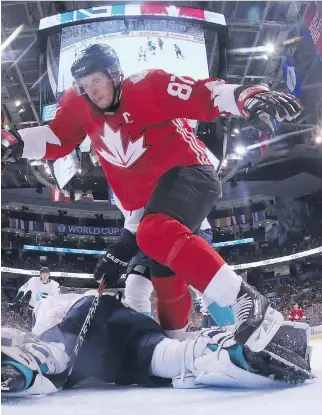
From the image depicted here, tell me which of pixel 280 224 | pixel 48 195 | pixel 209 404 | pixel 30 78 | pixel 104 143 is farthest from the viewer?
→ pixel 48 195

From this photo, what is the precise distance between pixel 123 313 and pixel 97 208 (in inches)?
667

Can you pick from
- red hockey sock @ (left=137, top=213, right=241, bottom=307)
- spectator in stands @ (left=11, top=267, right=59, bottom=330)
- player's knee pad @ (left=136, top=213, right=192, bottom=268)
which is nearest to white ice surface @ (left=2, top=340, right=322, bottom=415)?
red hockey sock @ (left=137, top=213, right=241, bottom=307)

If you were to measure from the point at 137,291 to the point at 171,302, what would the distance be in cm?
18

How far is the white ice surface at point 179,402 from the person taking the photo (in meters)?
0.78

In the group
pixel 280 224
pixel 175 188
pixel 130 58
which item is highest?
pixel 130 58

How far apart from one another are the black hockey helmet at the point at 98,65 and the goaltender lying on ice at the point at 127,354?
26.0 inches

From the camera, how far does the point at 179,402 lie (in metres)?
0.90

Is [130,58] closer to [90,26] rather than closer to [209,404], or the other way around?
[90,26]

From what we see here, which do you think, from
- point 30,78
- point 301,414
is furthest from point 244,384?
point 30,78

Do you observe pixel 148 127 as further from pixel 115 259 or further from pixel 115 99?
pixel 115 259

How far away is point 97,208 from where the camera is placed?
1809cm

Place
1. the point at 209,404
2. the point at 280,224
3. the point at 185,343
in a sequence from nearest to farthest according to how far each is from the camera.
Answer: the point at 209,404, the point at 185,343, the point at 280,224

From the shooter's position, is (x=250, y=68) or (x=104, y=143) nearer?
(x=104, y=143)

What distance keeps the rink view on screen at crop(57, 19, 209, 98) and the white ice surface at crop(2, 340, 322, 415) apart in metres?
5.44
